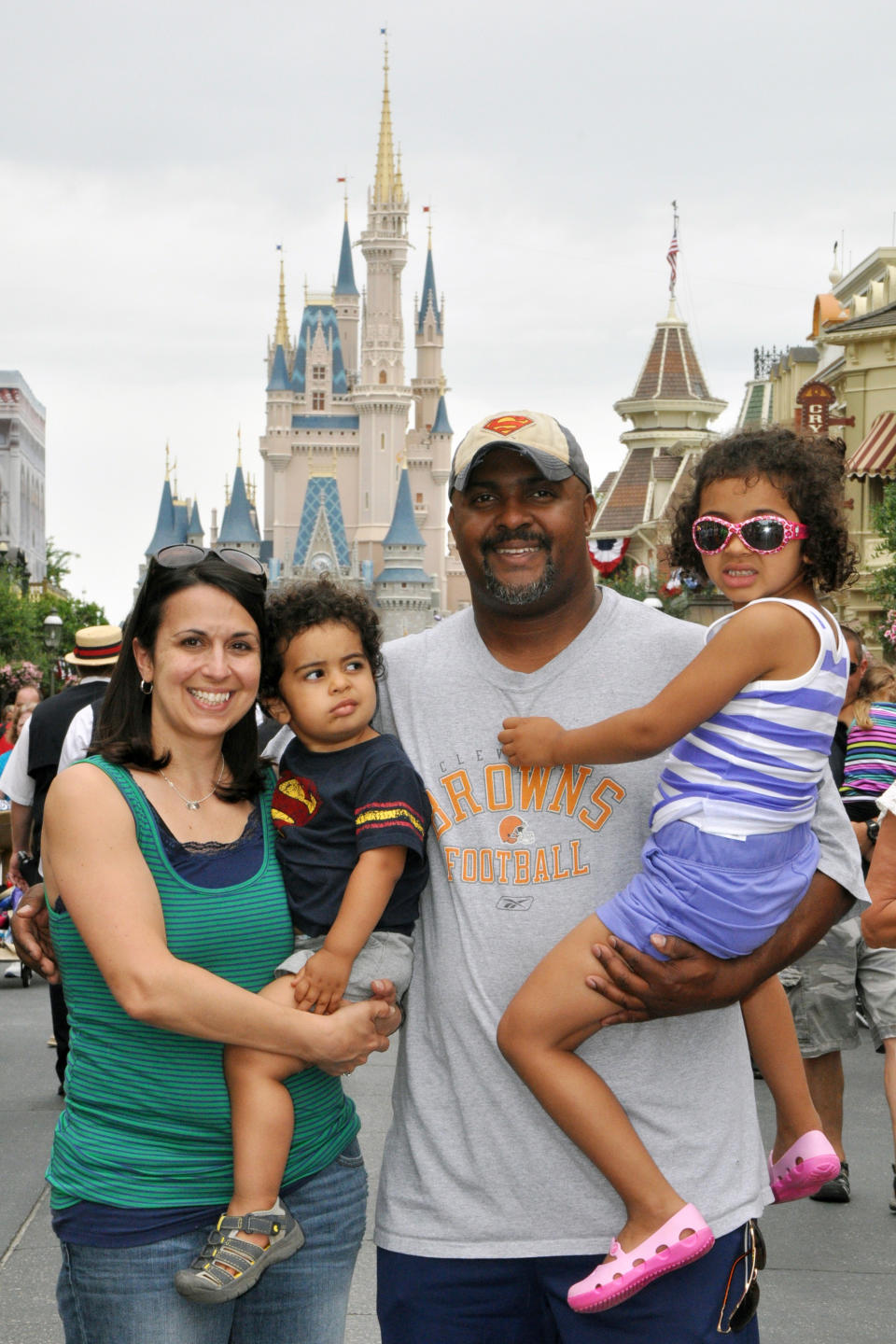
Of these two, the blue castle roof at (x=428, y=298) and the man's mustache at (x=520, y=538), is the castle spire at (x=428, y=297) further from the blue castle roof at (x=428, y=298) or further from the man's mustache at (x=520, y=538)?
the man's mustache at (x=520, y=538)

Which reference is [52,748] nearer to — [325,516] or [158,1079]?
[158,1079]

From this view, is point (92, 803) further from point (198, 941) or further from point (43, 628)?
point (43, 628)

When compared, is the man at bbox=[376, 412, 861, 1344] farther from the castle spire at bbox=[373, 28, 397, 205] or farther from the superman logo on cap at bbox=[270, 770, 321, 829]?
the castle spire at bbox=[373, 28, 397, 205]

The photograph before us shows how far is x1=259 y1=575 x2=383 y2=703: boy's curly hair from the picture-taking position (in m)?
3.23

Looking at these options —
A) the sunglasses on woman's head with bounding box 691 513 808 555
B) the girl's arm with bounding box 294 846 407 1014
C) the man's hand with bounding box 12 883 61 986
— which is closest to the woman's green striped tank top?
the girl's arm with bounding box 294 846 407 1014

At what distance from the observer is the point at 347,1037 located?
292cm

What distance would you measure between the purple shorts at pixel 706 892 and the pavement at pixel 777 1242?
721 mm

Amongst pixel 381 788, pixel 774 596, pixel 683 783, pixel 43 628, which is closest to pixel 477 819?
pixel 381 788

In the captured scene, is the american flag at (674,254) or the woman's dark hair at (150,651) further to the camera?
the american flag at (674,254)

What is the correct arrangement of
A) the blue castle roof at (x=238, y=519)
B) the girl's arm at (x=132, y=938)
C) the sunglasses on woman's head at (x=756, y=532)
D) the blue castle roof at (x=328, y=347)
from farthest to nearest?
1. the blue castle roof at (x=328, y=347)
2. the blue castle roof at (x=238, y=519)
3. the sunglasses on woman's head at (x=756, y=532)
4. the girl's arm at (x=132, y=938)

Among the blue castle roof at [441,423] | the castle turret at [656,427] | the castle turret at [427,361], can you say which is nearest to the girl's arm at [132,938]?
the castle turret at [656,427]

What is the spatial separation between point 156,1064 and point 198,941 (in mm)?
225

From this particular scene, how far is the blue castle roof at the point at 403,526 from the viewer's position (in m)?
114

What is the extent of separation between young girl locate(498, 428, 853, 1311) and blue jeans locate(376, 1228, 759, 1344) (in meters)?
0.09
